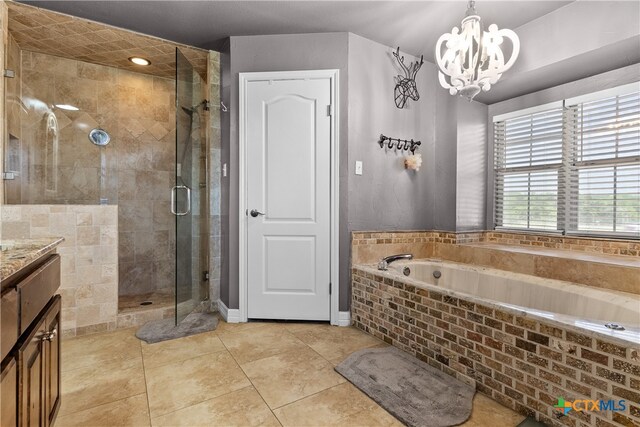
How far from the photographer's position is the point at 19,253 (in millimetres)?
934

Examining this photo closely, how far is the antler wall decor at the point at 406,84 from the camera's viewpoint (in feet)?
9.18

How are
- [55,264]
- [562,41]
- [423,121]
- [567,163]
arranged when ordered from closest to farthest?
[55,264]
[562,41]
[567,163]
[423,121]

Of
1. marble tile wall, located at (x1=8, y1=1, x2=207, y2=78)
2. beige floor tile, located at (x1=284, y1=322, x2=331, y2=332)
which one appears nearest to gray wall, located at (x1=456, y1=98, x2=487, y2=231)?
beige floor tile, located at (x1=284, y1=322, x2=331, y2=332)

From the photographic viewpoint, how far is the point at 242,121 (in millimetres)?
2615

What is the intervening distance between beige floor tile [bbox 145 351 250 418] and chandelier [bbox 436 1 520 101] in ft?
7.58

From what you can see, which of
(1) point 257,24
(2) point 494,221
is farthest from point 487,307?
(1) point 257,24

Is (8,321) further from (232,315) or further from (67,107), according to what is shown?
(67,107)

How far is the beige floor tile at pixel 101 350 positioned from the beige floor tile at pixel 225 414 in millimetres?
689

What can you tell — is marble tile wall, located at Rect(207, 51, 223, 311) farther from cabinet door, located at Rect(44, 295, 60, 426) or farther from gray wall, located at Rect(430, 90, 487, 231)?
gray wall, located at Rect(430, 90, 487, 231)

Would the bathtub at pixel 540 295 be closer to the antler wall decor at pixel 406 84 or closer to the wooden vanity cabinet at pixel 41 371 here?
the antler wall decor at pixel 406 84

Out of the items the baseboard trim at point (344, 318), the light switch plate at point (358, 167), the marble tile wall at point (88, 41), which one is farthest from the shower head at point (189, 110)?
the baseboard trim at point (344, 318)

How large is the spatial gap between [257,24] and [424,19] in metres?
1.31

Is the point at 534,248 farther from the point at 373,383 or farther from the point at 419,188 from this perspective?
the point at 373,383

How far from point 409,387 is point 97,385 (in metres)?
1.68
